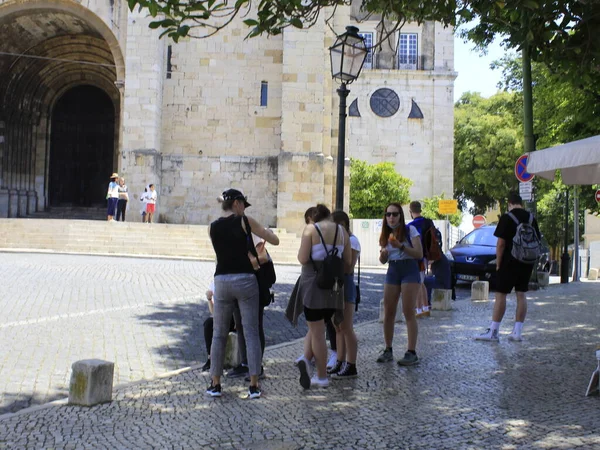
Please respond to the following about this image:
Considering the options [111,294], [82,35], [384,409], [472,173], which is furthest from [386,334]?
[472,173]

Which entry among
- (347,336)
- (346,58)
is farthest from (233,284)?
(346,58)

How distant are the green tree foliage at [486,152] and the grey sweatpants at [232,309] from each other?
4040 centimetres

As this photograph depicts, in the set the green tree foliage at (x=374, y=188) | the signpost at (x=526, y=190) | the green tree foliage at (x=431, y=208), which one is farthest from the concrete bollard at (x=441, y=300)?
the green tree foliage at (x=431, y=208)

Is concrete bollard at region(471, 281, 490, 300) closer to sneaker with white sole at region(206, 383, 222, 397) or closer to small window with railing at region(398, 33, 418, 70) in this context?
sneaker with white sole at region(206, 383, 222, 397)

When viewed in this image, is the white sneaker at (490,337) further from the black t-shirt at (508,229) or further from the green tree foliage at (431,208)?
the green tree foliage at (431,208)

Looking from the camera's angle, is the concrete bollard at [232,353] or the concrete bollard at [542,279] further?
the concrete bollard at [542,279]

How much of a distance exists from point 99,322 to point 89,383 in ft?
12.3

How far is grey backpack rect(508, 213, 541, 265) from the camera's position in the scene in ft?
26.1

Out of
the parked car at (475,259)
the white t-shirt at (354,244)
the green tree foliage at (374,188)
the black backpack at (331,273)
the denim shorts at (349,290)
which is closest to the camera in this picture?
the black backpack at (331,273)

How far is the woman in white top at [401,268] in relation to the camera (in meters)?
6.80

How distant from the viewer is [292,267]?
2008cm

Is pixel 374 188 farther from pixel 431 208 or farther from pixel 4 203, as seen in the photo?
pixel 4 203

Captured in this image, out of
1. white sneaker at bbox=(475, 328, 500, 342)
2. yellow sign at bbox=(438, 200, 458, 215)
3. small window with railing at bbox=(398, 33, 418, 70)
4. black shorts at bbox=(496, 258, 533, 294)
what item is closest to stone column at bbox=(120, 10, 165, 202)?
yellow sign at bbox=(438, 200, 458, 215)

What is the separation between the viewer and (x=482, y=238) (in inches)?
699
